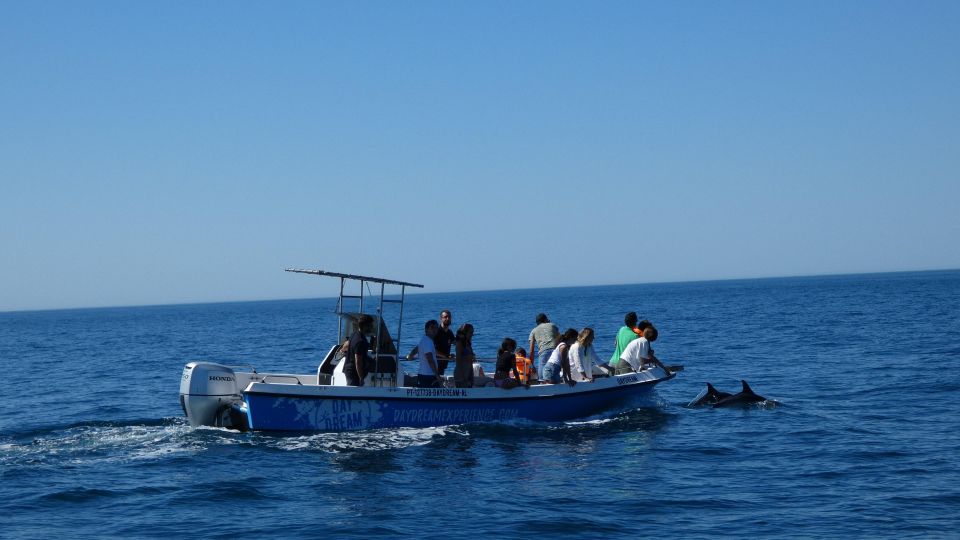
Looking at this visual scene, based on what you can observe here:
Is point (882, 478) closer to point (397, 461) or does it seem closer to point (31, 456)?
point (397, 461)

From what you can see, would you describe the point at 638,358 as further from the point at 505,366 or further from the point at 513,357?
the point at 505,366

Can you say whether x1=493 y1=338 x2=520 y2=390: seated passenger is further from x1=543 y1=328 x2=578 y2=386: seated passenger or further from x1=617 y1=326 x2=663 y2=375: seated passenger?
x1=617 y1=326 x2=663 y2=375: seated passenger

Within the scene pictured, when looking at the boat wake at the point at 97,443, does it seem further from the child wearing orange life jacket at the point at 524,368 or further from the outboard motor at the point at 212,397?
the child wearing orange life jacket at the point at 524,368

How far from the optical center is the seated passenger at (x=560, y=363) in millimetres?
18969

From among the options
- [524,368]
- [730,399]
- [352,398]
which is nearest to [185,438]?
[352,398]

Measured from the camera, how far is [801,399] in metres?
23.0

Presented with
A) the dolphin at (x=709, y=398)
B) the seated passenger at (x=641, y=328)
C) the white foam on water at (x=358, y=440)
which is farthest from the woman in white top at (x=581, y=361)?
the dolphin at (x=709, y=398)

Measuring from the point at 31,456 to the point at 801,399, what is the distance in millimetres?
16871

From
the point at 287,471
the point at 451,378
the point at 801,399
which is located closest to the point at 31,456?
the point at 287,471

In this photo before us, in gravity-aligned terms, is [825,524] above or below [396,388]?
below

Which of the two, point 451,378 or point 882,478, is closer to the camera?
point 882,478

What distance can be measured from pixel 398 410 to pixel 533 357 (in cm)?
336

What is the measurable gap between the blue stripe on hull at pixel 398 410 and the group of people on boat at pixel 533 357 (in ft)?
1.36

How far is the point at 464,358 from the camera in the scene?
59.5 ft
